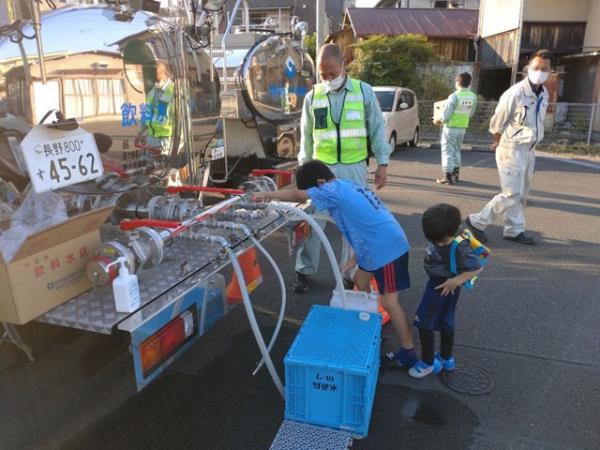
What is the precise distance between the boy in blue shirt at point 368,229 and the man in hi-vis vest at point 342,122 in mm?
836

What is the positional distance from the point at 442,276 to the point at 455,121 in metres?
6.58

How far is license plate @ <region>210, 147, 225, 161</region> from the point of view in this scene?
3980mm

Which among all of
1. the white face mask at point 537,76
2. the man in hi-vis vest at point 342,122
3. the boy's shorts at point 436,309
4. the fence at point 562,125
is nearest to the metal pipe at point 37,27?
the man in hi-vis vest at point 342,122

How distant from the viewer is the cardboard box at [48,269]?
1963 millimetres

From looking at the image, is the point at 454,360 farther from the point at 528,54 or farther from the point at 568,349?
the point at 528,54

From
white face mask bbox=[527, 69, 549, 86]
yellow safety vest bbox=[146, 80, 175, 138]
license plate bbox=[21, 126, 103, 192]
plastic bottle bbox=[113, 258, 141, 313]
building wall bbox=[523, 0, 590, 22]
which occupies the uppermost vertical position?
building wall bbox=[523, 0, 590, 22]

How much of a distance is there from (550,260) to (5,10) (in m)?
4.89

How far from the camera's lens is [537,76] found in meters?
5.24

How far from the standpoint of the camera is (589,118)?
1370 centimetres

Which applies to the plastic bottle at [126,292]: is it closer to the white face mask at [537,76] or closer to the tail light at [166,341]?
the tail light at [166,341]

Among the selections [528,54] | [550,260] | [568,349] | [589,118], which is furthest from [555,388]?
[528,54]

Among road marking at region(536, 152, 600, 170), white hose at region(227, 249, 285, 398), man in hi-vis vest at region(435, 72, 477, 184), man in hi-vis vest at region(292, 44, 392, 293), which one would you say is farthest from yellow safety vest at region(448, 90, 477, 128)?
white hose at region(227, 249, 285, 398)

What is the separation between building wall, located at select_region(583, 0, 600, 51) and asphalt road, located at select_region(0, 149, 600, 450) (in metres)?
16.0

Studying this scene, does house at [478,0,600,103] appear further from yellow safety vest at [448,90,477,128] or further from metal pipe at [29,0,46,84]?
metal pipe at [29,0,46,84]
